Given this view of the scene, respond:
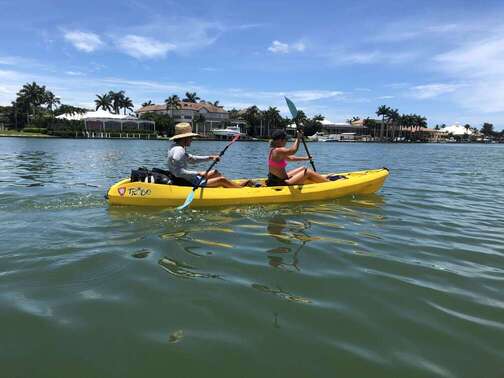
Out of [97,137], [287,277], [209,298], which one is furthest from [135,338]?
[97,137]

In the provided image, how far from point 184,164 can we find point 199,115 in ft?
303

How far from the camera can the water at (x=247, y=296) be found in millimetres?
3105

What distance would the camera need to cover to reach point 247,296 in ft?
13.7

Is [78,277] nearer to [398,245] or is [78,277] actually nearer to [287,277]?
[287,277]

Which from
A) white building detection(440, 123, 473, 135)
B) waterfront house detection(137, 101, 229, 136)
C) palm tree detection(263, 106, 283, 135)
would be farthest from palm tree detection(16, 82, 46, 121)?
white building detection(440, 123, 473, 135)

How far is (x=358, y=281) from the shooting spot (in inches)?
182

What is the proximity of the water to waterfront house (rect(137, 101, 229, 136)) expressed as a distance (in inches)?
3584

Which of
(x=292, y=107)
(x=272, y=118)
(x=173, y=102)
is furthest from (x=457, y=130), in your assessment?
(x=292, y=107)

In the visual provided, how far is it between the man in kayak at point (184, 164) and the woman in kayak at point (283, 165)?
1022 millimetres

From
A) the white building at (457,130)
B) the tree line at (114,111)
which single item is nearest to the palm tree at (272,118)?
the tree line at (114,111)

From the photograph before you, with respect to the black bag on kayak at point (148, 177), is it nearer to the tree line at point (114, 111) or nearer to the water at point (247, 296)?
the water at point (247, 296)

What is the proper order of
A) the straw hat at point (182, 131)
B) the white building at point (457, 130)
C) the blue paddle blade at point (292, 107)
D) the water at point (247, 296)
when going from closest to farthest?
the water at point (247, 296)
the straw hat at point (182, 131)
the blue paddle blade at point (292, 107)
the white building at point (457, 130)

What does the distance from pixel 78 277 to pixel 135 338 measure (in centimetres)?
156

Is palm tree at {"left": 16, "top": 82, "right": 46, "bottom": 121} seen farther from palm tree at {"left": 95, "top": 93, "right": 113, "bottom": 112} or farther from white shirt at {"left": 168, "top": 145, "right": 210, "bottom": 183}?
white shirt at {"left": 168, "top": 145, "right": 210, "bottom": 183}
